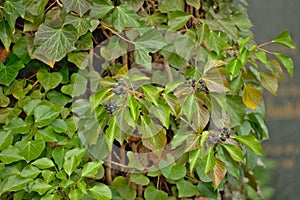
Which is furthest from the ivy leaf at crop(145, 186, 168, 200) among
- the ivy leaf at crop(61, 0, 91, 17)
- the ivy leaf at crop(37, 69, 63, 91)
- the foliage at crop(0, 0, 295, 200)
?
the ivy leaf at crop(61, 0, 91, 17)

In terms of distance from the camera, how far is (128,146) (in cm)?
108

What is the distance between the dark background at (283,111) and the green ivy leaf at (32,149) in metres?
2.36

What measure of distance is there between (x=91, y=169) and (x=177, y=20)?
39 centimetres

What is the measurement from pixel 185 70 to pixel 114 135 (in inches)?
10.8

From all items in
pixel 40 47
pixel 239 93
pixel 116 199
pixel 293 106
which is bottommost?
pixel 293 106

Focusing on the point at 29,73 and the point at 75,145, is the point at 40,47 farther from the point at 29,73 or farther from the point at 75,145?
the point at 75,145

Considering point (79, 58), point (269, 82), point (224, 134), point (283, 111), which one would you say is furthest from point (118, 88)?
point (283, 111)

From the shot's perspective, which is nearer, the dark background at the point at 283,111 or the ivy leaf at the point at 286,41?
the ivy leaf at the point at 286,41

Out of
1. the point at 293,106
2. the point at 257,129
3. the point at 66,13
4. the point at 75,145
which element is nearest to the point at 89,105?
the point at 75,145

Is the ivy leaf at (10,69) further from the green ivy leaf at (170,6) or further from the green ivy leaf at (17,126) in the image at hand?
the green ivy leaf at (170,6)

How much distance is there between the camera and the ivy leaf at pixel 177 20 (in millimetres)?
1050

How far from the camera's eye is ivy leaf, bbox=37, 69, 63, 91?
102 centimetres

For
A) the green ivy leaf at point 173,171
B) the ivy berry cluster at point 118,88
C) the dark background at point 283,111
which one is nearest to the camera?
the ivy berry cluster at point 118,88

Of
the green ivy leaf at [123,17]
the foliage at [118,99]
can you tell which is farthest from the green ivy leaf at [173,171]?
the green ivy leaf at [123,17]
